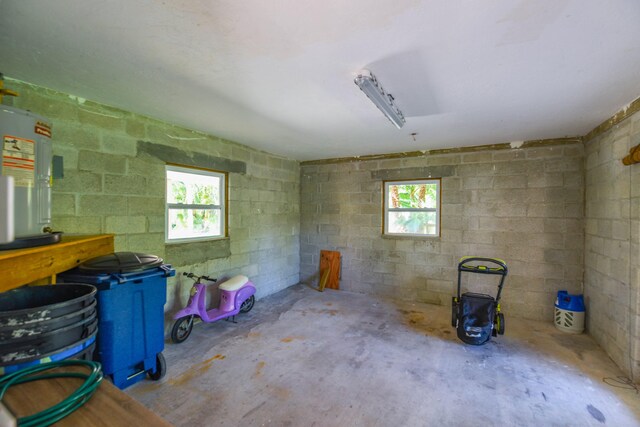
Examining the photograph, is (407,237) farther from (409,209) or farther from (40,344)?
(40,344)

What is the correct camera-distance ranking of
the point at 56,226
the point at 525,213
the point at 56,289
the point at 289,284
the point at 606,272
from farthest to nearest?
the point at 289,284 < the point at 525,213 < the point at 606,272 < the point at 56,226 < the point at 56,289

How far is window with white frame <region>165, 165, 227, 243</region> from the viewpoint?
10.9ft

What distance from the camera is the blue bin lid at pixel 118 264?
1.94m

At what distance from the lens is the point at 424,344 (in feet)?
10.0

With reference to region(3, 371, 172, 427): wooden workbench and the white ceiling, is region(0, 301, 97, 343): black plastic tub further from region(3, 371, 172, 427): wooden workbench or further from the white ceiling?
the white ceiling

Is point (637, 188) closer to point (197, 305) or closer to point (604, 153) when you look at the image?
point (604, 153)


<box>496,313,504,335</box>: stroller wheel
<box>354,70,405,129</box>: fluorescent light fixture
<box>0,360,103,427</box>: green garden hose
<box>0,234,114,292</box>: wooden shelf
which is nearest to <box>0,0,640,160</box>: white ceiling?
<box>354,70,405,129</box>: fluorescent light fixture

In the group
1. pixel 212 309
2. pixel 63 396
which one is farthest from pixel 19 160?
pixel 212 309

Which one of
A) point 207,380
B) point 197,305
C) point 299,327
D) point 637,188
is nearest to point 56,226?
point 197,305

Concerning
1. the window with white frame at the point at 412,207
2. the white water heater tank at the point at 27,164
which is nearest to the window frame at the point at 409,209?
the window with white frame at the point at 412,207

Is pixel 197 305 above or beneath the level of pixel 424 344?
above

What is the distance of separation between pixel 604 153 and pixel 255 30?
3.67 meters

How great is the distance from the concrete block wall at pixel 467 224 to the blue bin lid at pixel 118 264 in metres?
3.38

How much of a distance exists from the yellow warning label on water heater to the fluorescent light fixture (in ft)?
6.44
